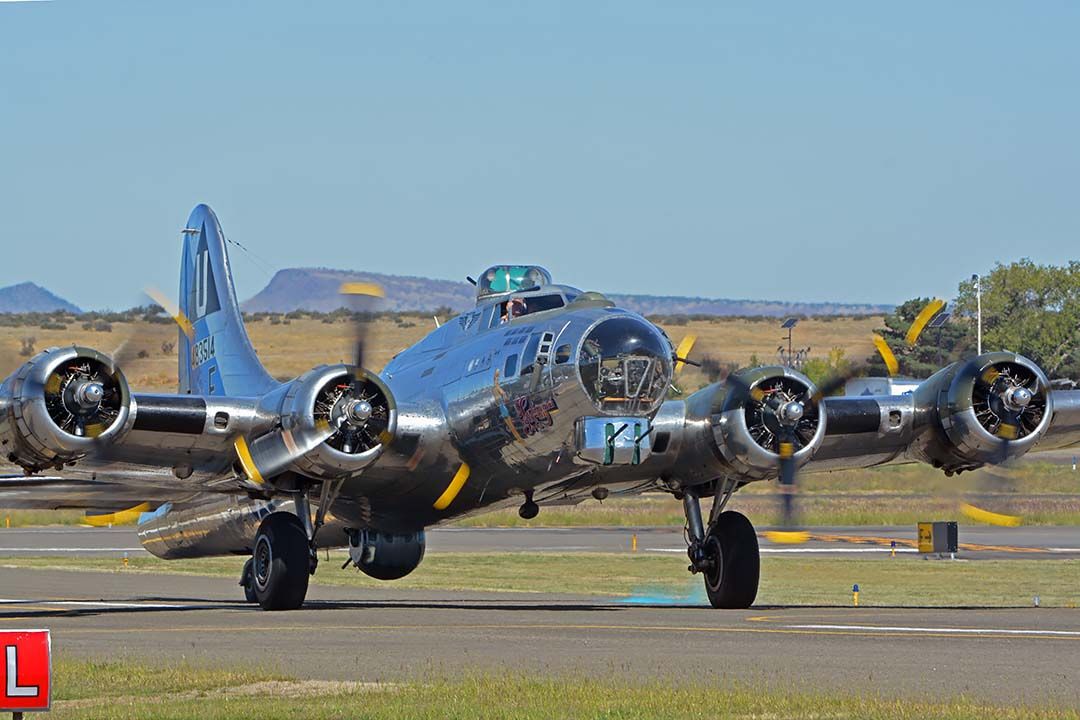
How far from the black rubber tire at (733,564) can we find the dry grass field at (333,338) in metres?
82.3

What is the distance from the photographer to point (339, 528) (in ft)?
95.1

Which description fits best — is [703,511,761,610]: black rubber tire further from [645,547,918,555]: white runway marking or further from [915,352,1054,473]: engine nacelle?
[645,547,918,555]: white runway marking

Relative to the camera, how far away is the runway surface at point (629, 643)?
15836mm

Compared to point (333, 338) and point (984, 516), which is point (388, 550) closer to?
point (984, 516)

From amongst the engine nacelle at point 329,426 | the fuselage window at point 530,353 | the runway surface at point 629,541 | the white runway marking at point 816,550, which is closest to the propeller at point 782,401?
the fuselage window at point 530,353

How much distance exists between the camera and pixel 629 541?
5522 cm

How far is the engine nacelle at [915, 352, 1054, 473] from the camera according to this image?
25.2 m

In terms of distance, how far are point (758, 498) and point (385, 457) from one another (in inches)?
2122

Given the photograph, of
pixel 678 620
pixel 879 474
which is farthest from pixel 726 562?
pixel 879 474

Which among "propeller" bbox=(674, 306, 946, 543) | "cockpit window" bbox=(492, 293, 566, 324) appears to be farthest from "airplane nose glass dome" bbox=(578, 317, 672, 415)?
"cockpit window" bbox=(492, 293, 566, 324)

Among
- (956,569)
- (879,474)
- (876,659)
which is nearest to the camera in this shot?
(876,659)

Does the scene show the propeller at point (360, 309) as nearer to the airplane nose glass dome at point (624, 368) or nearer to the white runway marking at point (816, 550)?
the airplane nose glass dome at point (624, 368)

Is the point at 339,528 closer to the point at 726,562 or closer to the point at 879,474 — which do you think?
the point at 726,562

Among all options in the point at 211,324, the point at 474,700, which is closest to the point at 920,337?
the point at 211,324
